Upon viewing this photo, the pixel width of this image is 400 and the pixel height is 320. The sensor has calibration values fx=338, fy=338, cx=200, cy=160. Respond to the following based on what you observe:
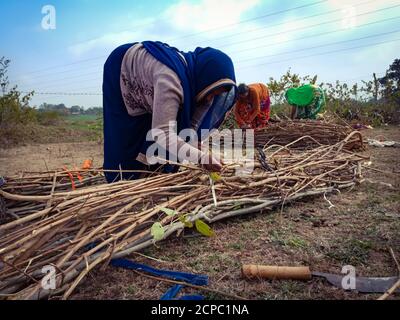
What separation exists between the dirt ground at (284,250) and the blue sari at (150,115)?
0.54 m

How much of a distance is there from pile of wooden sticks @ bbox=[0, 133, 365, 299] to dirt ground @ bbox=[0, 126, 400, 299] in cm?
7

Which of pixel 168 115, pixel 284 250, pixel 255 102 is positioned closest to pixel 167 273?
pixel 284 250

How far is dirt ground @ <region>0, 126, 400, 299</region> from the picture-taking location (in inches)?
44.3

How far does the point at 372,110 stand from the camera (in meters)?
8.86

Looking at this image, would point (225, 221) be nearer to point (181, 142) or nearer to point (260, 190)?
point (260, 190)

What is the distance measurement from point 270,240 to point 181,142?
608mm

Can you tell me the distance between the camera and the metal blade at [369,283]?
3.55 feet

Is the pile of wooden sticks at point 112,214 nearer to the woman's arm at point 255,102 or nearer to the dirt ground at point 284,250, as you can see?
the dirt ground at point 284,250

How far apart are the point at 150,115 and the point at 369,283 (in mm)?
1398

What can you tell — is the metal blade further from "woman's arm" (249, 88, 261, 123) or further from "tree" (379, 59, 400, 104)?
"tree" (379, 59, 400, 104)

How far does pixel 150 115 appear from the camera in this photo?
1995 millimetres

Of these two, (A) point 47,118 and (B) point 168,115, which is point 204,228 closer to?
(B) point 168,115
